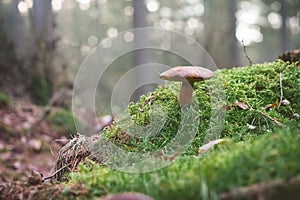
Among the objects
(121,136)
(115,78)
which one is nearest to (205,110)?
(121,136)

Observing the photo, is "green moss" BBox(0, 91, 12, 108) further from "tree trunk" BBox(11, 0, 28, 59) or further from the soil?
"tree trunk" BBox(11, 0, 28, 59)

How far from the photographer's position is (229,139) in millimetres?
1927

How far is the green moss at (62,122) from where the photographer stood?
20.1 feet

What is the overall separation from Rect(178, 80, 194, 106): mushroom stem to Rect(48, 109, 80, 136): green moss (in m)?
4.01

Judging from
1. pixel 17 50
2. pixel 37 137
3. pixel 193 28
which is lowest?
pixel 37 137

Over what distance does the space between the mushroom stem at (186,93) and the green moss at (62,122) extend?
401 centimetres

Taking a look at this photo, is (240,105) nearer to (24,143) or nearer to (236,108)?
(236,108)

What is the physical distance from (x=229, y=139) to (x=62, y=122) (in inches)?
191

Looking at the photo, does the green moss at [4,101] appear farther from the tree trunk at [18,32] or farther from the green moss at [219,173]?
the green moss at [219,173]

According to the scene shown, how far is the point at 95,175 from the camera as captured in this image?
1538 mm

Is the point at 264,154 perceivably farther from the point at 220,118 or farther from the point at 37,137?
the point at 37,137

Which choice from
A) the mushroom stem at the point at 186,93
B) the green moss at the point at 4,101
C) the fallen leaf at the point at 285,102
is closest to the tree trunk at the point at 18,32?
the green moss at the point at 4,101

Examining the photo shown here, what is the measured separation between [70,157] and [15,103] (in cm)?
446

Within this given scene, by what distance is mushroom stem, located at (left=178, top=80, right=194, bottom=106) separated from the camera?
241 cm
